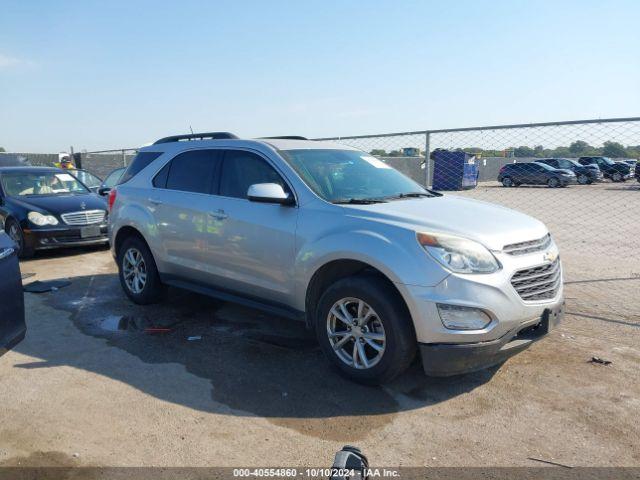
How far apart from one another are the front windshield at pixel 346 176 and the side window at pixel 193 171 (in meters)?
0.98

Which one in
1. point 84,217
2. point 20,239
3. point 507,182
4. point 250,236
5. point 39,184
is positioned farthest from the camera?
point 507,182

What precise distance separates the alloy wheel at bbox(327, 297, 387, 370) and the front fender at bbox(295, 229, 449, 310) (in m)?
0.34

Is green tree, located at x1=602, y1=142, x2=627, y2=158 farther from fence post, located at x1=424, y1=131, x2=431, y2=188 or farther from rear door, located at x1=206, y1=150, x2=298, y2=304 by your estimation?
rear door, located at x1=206, y1=150, x2=298, y2=304

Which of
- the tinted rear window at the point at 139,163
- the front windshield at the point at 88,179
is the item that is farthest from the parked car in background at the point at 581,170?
the tinted rear window at the point at 139,163

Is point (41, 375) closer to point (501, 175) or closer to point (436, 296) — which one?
point (436, 296)

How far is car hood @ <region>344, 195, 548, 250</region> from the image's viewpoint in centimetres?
376

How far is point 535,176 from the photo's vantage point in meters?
32.8

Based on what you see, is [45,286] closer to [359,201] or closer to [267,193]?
[267,193]

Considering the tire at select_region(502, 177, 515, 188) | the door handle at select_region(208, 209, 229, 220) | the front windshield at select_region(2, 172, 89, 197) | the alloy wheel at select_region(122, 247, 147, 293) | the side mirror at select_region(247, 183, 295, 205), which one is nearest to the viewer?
the side mirror at select_region(247, 183, 295, 205)

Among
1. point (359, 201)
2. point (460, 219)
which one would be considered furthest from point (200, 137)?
point (460, 219)

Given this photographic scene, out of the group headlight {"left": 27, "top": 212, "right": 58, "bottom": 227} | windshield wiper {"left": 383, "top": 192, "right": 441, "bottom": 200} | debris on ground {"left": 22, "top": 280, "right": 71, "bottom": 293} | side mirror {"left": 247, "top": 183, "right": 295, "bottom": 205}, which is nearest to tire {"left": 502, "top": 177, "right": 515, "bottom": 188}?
headlight {"left": 27, "top": 212, "right": 58, "bottom": 227}

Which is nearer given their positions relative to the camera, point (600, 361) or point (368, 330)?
point (368, 330)

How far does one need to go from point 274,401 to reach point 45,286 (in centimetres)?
481

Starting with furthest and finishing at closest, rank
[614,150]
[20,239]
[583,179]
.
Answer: [583,179], [20,239], [614,150]
